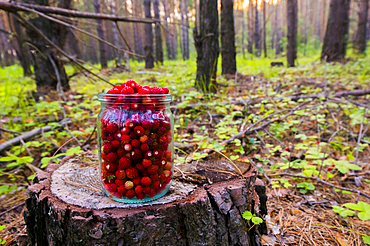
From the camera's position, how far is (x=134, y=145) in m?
0.95

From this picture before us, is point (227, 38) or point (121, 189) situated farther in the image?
point (227, 38)

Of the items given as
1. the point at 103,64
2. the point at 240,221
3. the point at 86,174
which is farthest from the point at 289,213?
the point at 103,64

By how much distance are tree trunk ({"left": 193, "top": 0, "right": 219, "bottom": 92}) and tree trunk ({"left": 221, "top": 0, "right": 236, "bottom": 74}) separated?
2.11m

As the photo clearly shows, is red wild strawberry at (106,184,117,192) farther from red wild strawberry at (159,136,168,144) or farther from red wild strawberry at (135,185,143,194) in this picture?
red wild strawberry at (159,136,168,144)

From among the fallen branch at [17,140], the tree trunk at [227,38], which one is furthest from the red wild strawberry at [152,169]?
the tree trunk at [227,38]

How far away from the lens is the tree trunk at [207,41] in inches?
151

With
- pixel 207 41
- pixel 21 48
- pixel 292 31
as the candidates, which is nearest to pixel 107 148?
pixel 207 41

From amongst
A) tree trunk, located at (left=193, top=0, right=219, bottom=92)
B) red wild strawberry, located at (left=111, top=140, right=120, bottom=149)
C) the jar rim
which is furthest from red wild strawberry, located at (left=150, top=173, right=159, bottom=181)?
tree trunk, located at (left=193, top=0, right=219, bottom=92)

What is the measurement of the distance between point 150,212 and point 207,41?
3.56 m

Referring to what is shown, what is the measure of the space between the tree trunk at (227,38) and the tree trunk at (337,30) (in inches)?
134

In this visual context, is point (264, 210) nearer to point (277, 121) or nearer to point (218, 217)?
point (218, 217)

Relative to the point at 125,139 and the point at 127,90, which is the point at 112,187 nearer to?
the point at 125,139

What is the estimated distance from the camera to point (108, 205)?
38.8 inches

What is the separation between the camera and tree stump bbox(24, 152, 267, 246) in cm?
93
